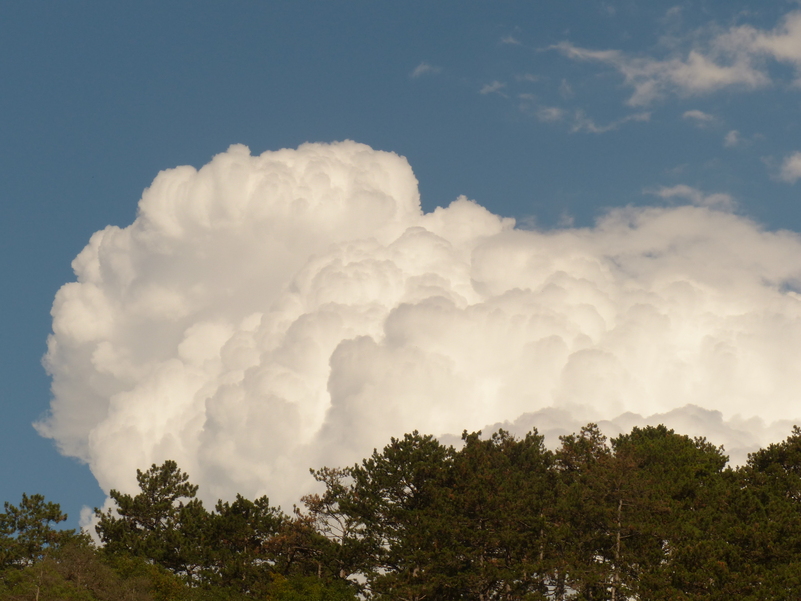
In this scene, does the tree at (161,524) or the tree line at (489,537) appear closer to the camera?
the tree line at (489,537)

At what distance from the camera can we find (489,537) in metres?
56.8

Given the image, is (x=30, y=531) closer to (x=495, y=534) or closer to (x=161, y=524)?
(x=161, y=524)

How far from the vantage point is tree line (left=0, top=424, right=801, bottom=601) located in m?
51.6

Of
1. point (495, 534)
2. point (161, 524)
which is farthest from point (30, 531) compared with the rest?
point (495, 534)

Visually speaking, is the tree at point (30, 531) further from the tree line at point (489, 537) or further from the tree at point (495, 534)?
the tree at point (495, 534)

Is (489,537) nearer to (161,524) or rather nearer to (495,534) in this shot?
(495,534)

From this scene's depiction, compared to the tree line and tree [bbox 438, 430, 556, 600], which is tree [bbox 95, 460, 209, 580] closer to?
the tree line

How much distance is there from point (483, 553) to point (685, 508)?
1299cm

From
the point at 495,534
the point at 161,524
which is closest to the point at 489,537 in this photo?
the point at 495,534

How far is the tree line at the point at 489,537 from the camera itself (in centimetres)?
5159

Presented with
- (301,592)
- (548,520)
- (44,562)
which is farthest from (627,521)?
(44,562)

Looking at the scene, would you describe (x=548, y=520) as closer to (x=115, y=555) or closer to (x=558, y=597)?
(x=558, y=597)

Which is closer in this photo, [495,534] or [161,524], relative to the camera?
[495,534]

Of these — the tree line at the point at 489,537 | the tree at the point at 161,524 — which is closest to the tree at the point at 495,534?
the tree line at the point at 489,537
